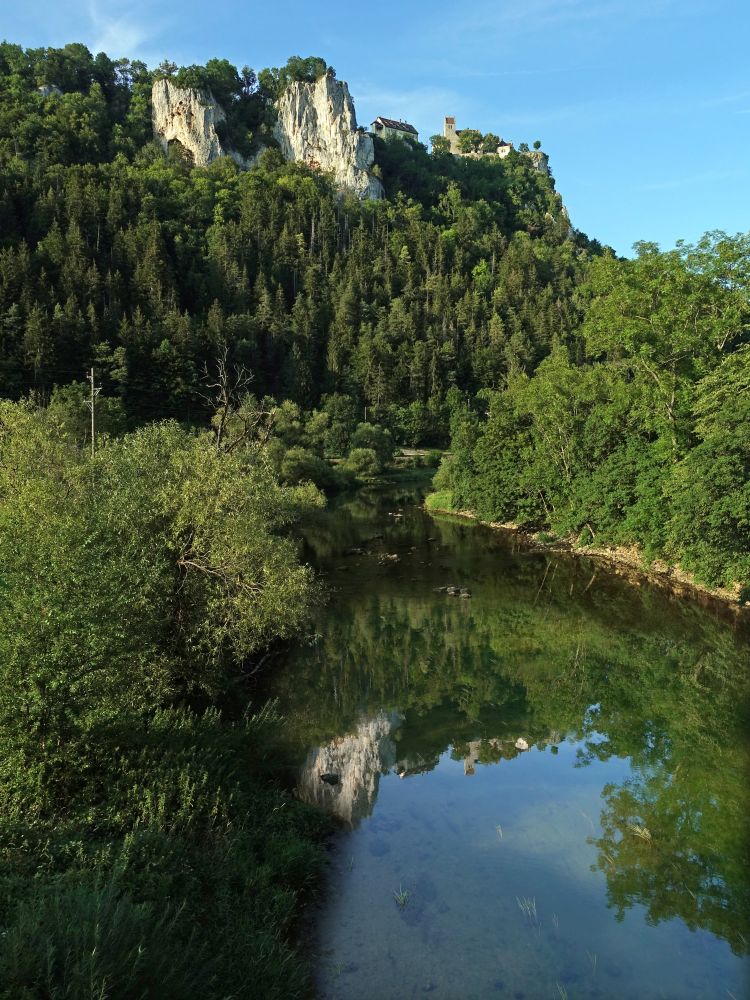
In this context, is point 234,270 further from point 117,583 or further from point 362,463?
point 117,583

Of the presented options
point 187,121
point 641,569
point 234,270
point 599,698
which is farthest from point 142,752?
point 187,121

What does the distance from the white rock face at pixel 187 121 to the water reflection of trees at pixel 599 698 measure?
171 metres

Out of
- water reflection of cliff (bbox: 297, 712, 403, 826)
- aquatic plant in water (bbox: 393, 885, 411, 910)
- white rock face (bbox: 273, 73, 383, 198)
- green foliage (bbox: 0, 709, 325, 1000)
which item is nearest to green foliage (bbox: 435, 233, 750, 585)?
water reflection of cliff (bbox: 297, 712, 403, 826)

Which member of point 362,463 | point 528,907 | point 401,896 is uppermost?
point 528,907

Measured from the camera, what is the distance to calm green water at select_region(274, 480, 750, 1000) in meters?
9.82

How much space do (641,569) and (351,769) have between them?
1028 inches

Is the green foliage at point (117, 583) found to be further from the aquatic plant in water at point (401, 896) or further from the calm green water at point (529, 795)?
the aquatic plant in water at point (401, 896)

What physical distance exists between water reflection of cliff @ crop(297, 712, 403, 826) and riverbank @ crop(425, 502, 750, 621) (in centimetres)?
1774

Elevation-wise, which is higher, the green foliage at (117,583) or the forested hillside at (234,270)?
the forested hillside at (234,270)

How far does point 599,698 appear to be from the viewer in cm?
2028

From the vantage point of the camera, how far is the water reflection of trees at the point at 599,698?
1220 centimetres

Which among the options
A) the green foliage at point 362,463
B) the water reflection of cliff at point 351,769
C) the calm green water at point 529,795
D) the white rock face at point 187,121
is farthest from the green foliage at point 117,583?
the white rock face at point 187,121

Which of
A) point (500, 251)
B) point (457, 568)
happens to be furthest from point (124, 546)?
point (500, 251)

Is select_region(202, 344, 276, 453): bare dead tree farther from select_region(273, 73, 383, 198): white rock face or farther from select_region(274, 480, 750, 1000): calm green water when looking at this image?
select_region(273, 73, 383, 198): white rock face
